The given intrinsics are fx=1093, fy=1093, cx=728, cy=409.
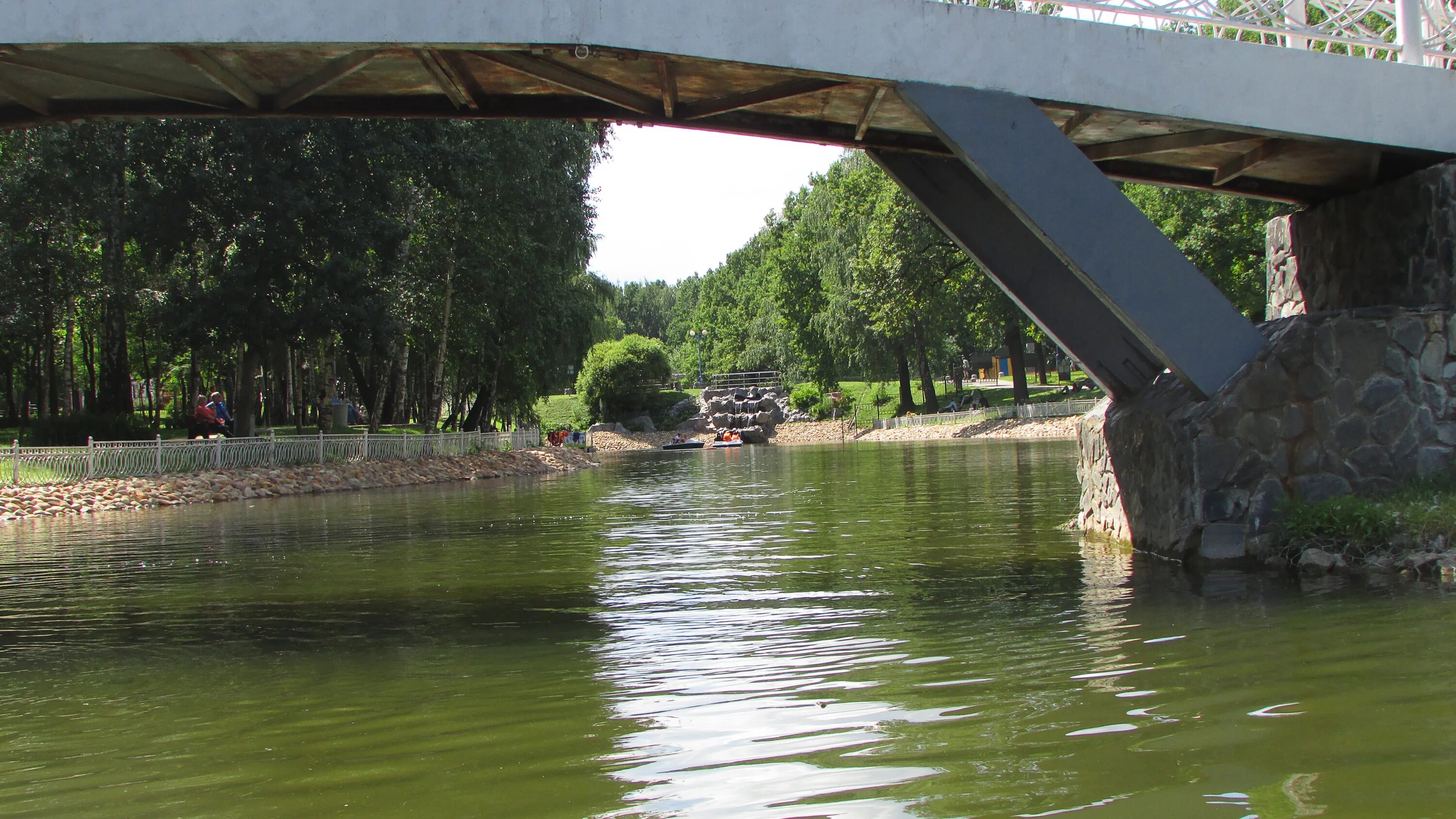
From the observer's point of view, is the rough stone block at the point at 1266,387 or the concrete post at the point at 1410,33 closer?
the rough stone block at the point at 1266,387

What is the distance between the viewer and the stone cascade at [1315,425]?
868cm

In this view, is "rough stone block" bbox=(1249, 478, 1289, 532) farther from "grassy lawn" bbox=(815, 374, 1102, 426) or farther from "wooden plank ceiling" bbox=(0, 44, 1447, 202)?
"grassy lawn" bbox=(815, 374, 1102, 426)

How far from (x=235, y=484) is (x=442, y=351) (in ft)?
38.2

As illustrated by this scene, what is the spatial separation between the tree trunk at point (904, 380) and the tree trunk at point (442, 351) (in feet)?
107

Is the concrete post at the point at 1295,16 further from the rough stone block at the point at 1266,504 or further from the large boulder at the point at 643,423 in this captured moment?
the large boulder at the point at 643,423

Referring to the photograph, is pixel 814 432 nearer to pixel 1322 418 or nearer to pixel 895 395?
pixel 895 395

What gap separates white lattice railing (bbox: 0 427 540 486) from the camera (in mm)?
20578

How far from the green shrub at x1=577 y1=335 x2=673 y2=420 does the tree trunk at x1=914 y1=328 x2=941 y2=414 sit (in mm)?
18663

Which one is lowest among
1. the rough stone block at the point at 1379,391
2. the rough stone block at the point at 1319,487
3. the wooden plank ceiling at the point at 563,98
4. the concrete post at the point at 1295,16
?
the rough stone block at the point at 1319,487

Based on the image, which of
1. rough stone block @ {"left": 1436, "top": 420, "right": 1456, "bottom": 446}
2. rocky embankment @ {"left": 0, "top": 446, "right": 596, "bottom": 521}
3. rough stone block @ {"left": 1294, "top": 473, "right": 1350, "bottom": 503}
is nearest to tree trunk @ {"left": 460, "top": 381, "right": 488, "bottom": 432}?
rocky embankment @ {"left": 0, "top": 446, "right": 596, "bottom": 521}

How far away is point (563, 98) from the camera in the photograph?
390 inches

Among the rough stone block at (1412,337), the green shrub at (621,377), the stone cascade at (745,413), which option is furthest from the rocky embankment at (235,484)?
the green shrub at (621,377)

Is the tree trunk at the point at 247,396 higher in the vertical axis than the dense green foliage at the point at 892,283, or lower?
lower

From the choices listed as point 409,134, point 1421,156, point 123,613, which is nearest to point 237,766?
point 123,613
